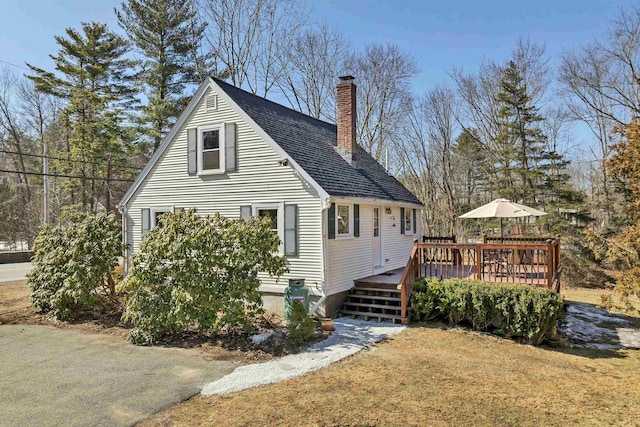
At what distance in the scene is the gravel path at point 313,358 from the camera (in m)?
6.07

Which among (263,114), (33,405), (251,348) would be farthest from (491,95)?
(33,405)

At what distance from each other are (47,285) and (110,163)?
18.4 meters

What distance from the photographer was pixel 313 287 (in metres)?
9.89

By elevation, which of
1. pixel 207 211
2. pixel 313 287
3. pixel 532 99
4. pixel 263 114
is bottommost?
pixel 313 287

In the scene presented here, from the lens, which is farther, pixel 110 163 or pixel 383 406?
pixel 110 163

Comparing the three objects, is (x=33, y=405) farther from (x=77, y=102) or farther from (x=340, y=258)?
(x=77, y=102)

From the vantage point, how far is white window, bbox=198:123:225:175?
1148 cm

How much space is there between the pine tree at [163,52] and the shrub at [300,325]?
21.0 metres

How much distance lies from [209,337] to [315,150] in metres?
6.10

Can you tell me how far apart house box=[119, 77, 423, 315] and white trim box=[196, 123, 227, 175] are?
0.10 feet

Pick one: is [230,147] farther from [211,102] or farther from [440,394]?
[440,394]

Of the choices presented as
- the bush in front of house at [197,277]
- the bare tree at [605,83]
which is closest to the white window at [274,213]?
the bush in front of house at [197,277]

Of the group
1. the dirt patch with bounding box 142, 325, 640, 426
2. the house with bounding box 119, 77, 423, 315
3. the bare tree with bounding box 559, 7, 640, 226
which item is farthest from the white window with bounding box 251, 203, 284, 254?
the bare tree with bounding box 559, 7, 640, 226

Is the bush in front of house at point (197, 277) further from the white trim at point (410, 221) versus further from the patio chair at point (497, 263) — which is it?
the white trim at point (410, 221)
